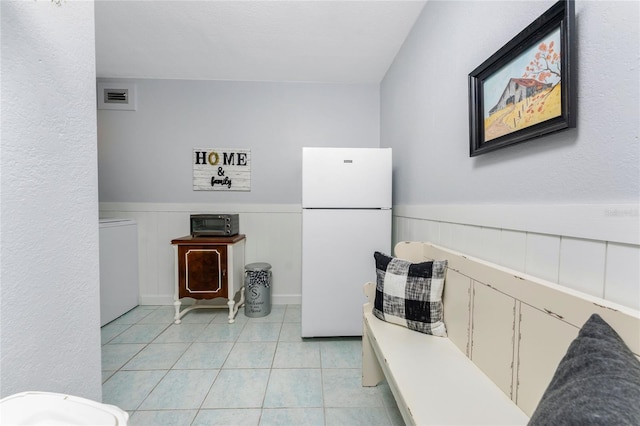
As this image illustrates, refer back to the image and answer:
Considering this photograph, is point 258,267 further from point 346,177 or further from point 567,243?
point 567,243

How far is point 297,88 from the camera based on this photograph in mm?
2930

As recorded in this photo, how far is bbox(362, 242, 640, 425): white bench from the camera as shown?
0.73 m

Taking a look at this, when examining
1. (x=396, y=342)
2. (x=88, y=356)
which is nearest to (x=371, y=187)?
(x=396, y=342)

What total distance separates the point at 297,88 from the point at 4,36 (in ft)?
7.81

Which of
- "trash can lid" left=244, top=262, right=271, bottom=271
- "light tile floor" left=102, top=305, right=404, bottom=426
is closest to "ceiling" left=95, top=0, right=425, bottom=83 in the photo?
"trash can lid" left=244, top=262, right=271, bottom=271

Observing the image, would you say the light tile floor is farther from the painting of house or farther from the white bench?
the painting of house

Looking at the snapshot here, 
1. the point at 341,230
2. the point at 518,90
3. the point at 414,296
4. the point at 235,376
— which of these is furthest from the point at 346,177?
the point at 235,376

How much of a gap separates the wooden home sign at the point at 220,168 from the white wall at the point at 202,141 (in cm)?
6

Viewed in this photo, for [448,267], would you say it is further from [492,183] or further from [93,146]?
[93,146]

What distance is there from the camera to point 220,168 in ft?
Result: 9.63

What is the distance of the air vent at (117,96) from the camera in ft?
9.35

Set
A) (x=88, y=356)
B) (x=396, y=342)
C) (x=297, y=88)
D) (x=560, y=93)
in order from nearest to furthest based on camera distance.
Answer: (x=560, y=93)
(x=88, y=356)
(x=396, y=342)
(x=297, y=88)

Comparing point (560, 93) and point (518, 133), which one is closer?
point (560, 93)

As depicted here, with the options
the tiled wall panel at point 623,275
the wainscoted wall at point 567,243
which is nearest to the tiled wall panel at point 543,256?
the wainscoted wall at point 567,243
